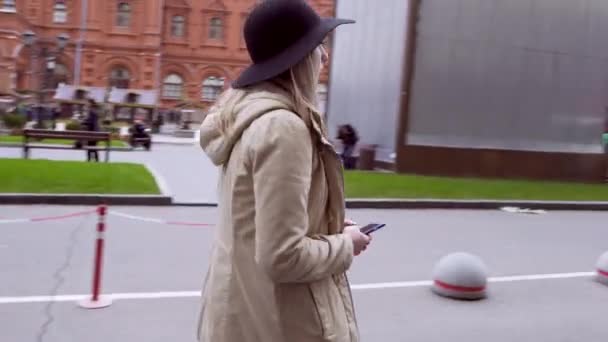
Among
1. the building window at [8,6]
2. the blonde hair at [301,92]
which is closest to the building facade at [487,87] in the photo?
the blonde hair at [301,92]

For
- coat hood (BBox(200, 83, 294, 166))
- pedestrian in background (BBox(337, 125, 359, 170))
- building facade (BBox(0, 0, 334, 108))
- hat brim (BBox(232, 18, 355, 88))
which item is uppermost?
building facade (BBox(0, 0, 334, 108))

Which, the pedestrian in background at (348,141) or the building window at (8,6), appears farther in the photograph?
the building window at (8,6)

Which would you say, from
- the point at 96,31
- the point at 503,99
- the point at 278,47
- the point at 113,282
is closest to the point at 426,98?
the point at 503,99

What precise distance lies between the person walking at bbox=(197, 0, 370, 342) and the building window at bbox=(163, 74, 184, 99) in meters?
52.6

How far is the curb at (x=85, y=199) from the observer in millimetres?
10875

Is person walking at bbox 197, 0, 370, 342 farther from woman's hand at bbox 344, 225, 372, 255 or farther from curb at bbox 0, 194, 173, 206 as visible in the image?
curb at bbox 0, 194, 173, 206

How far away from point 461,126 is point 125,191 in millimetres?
11769

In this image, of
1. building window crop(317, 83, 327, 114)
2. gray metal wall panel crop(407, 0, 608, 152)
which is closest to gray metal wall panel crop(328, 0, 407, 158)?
gray metal wall panel crop(407, 0, 608, 152)

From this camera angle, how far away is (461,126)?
2006 centimetres

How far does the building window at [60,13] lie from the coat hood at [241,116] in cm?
5366

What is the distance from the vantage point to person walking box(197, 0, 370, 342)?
6.20 ft

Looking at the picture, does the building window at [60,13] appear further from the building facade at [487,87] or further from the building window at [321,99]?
the building facade at [487,87]

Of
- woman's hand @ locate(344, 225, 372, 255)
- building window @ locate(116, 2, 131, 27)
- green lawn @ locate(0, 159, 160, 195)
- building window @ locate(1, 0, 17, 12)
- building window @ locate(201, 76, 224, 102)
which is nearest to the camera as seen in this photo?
woman's hand @ locate(344, 225, 372, 255)

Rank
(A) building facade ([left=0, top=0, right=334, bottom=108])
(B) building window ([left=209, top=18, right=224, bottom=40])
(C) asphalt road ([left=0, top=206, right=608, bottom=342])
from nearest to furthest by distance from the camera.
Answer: (C) asphalt road ([left=0, top=206, right=608, bottom=342])
(A) building facade ([left=0, top=0, right=334, bottom=108])
(B) building window ([left=209, top=18, right=224, bottom=40])
